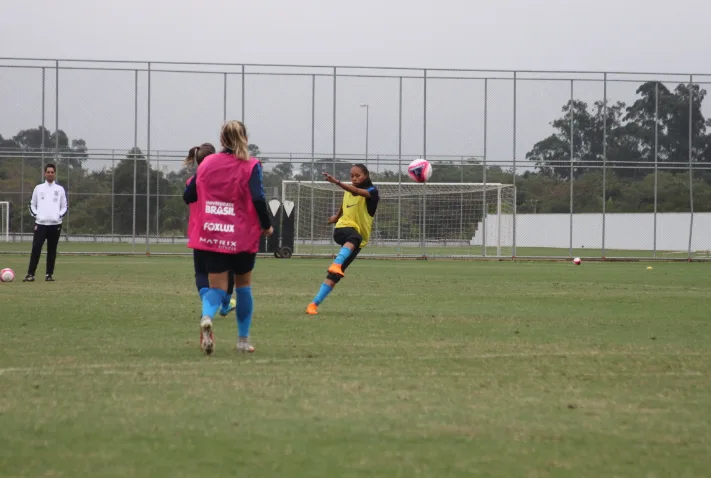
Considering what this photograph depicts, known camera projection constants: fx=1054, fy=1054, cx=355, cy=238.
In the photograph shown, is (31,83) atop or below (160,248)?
atop

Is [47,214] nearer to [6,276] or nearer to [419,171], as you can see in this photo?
[6,276]

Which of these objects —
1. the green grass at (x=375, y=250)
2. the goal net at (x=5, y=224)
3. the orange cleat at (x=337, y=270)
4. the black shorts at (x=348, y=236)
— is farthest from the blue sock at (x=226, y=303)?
the goal net at (x=5, y=224)

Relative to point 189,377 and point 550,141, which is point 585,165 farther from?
point 189,377

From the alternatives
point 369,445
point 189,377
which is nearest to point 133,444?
point 369,445

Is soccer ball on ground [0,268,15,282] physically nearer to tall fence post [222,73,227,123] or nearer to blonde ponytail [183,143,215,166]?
blonde ponytail [183,143,215,166]

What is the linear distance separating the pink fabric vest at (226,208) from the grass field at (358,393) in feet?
2.79

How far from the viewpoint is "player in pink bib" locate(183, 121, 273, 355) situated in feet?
26.5

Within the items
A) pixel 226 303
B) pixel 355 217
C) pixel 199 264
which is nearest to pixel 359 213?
pixel 355 217

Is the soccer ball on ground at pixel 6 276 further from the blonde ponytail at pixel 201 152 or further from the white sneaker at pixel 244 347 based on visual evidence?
the white sneaker at pixel 244 347

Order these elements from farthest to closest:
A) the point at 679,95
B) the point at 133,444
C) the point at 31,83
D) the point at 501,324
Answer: the point at 679,95 → the point at 31,83 → the point at 501,324 → the point at 133,444

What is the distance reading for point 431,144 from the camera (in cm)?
3628

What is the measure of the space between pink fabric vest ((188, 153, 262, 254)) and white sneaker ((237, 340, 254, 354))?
730 millimetres

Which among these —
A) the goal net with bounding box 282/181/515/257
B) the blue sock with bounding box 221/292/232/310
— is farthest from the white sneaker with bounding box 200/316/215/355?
the goal net with bounding box 282/181/515/257

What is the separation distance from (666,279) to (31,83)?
74.7 ft
